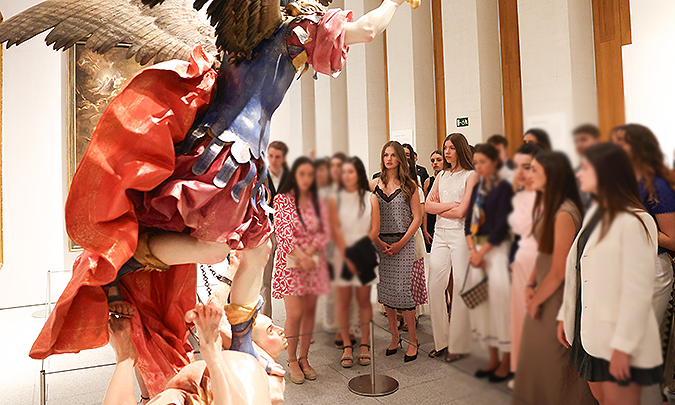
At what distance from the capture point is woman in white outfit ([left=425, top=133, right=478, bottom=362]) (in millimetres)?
429

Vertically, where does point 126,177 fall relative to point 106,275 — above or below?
above

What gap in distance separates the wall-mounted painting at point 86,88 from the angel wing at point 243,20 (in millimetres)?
3739

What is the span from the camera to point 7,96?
148 inches

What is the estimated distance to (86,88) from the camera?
4090 mm

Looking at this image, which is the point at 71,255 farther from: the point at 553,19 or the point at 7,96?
the point at 553,19

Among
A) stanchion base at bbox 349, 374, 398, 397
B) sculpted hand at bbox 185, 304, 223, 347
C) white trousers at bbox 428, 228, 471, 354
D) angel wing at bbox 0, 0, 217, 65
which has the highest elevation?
angel wing at bbox 0, 0, 217, 65

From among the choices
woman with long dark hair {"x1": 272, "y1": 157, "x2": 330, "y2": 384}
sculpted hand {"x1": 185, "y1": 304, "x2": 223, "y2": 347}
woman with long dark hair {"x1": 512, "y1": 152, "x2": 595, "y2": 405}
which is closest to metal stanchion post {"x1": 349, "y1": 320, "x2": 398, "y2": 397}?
sculpted hand {"x1": 185, "y1": 304, "x2": 223, "y2": 347}

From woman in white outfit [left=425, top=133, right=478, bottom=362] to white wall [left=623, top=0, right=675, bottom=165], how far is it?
0.13m

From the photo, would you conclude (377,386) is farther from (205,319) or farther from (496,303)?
(496,303)

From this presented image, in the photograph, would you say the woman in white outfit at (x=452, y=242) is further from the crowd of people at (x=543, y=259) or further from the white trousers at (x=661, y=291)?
the white trousers at (x=661, y=291)

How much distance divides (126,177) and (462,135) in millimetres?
516

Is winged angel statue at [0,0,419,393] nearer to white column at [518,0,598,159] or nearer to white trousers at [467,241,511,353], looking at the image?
white column at [518,0,598,159]

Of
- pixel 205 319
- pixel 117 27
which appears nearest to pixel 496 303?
pixel 205 319

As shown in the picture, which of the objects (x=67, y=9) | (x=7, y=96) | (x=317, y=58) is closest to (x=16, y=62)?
(x=7, y=96)
